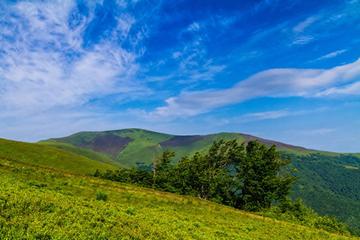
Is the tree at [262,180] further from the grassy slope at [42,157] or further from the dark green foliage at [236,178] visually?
the grassy slope at [42,157]

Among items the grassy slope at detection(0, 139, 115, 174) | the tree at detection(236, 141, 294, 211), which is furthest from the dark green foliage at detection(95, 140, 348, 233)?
the grassy slope at detection(0, 139, 115, 174)

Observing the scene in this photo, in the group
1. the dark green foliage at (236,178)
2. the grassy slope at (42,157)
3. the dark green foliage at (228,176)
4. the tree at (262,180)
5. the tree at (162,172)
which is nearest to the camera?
the dark green foliage at (236,178)

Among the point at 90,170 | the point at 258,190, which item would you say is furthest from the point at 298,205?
the point at 90,170

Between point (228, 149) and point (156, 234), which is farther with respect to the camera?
point (228, 149)

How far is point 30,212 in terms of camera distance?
53.0 ft

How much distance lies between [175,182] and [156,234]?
95986 mm

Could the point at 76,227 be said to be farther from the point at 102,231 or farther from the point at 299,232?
the point at 299,232

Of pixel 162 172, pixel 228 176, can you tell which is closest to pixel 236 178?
pixel 228 176

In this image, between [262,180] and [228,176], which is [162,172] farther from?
[262,180]

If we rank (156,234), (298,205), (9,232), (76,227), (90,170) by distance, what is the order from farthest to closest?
(90,170), (298,205), (156,234), (76,227), (9,232)

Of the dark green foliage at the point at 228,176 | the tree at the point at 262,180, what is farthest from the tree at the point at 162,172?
the tree at the point at 262,180

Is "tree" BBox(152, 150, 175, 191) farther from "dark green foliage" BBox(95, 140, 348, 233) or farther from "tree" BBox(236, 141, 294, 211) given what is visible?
"tree" BBox(236, 141, 294, 211)

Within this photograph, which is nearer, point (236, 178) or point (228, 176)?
point (236, 178)

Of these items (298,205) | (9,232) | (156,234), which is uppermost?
(9,232)
